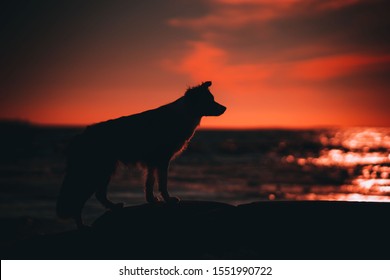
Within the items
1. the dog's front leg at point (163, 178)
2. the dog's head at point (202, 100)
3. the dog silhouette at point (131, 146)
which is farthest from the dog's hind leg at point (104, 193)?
the dog's head at point (202, 100)

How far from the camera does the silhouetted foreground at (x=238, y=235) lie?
20.2ft

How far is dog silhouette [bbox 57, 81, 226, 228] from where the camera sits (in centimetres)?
702

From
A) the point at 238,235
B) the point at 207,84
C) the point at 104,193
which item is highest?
the point at 207,84

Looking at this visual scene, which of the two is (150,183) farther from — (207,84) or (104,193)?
(207,84)

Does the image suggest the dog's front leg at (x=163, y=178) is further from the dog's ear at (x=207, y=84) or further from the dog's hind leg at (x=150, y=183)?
the dog's ear at (x=207, y=84)

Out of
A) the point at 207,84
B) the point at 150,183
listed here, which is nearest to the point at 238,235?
the point at 150,183

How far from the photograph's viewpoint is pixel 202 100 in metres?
7.93

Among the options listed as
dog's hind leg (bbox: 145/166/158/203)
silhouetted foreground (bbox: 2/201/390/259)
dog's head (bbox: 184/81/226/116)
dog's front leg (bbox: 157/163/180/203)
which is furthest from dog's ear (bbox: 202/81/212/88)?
silhouetted foreground (bbox: 2/201/390/259)

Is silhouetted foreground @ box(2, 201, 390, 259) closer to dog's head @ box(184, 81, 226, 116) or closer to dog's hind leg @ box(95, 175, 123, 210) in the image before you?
dog's hind leg @ box(95, 175, 123, 210)

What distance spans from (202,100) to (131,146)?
1.56 metres

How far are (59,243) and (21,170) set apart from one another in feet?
71.1

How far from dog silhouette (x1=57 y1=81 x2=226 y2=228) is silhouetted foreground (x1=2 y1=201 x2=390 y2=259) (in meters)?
0.58
